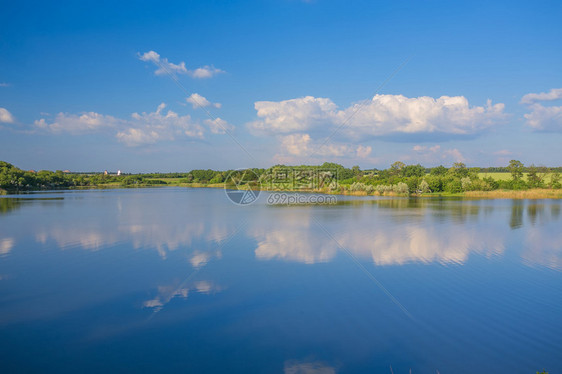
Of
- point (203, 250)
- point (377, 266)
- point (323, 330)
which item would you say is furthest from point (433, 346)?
point (203, 250)

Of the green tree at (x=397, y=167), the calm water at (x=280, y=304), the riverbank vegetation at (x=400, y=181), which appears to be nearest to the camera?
the calm water at (x=280, y=304)

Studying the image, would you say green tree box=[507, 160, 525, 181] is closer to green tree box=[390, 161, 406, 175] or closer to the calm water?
green tree box=[390, 161, 406, 175]

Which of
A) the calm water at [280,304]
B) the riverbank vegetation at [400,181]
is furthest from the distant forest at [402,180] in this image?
the calm water at [280,304]

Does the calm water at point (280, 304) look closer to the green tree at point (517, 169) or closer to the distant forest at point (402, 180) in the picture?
the distant forest at point (402, 180)

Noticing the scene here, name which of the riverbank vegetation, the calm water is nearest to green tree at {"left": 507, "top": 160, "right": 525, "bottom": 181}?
the riverbank vegetation

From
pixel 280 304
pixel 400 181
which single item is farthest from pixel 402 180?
pixel 280 304

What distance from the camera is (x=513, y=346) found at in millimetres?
5262

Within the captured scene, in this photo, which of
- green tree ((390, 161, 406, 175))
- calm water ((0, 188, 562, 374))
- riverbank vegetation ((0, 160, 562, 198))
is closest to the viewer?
calm water ((0, 188, 562, 374))

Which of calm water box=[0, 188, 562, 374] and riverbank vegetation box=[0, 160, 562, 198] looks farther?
riverbank vegetation box=[0, 160, 562, 198]

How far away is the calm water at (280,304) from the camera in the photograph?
4.93 metres

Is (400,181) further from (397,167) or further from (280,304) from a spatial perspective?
(280,304)

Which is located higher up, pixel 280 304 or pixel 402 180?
pixel 402 180

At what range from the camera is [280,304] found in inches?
274

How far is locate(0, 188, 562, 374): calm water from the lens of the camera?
493cm
